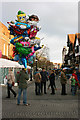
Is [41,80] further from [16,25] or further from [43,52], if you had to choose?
[43,52]

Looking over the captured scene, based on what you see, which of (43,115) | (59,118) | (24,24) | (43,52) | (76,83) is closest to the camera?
(59,118)

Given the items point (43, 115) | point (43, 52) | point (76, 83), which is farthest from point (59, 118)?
point (43, 52)

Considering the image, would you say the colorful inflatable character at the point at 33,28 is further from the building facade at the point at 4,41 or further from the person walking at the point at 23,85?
the person walking at the point at 23,85

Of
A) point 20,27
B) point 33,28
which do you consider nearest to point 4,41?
point 33,28

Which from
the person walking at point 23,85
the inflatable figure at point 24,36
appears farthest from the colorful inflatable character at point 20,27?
the person walking at point 23,85

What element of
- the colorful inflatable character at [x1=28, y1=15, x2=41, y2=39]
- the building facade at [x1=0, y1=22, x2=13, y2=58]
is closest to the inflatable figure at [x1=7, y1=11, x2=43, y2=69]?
the colorful inflatable character at [x1=28, y1=15, x2=41, y2=39]

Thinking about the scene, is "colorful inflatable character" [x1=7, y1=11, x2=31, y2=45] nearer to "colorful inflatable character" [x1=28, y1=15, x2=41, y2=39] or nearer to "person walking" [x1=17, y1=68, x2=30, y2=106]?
"colorful inflatable character" [x1=28, y1=15, x2=41, y2=39]

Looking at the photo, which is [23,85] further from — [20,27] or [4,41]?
[4,41]

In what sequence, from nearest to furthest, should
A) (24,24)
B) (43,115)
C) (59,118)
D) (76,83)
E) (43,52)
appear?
(59,118), (43,115), (76,83), (24,24), (43,52)

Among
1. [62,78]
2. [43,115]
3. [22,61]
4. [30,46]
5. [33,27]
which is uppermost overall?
[33,27]

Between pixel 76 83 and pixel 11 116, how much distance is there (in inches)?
316

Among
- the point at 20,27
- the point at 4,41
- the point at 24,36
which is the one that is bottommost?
the point at 24,36

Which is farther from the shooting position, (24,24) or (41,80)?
(24,24)

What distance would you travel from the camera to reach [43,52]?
215ft
